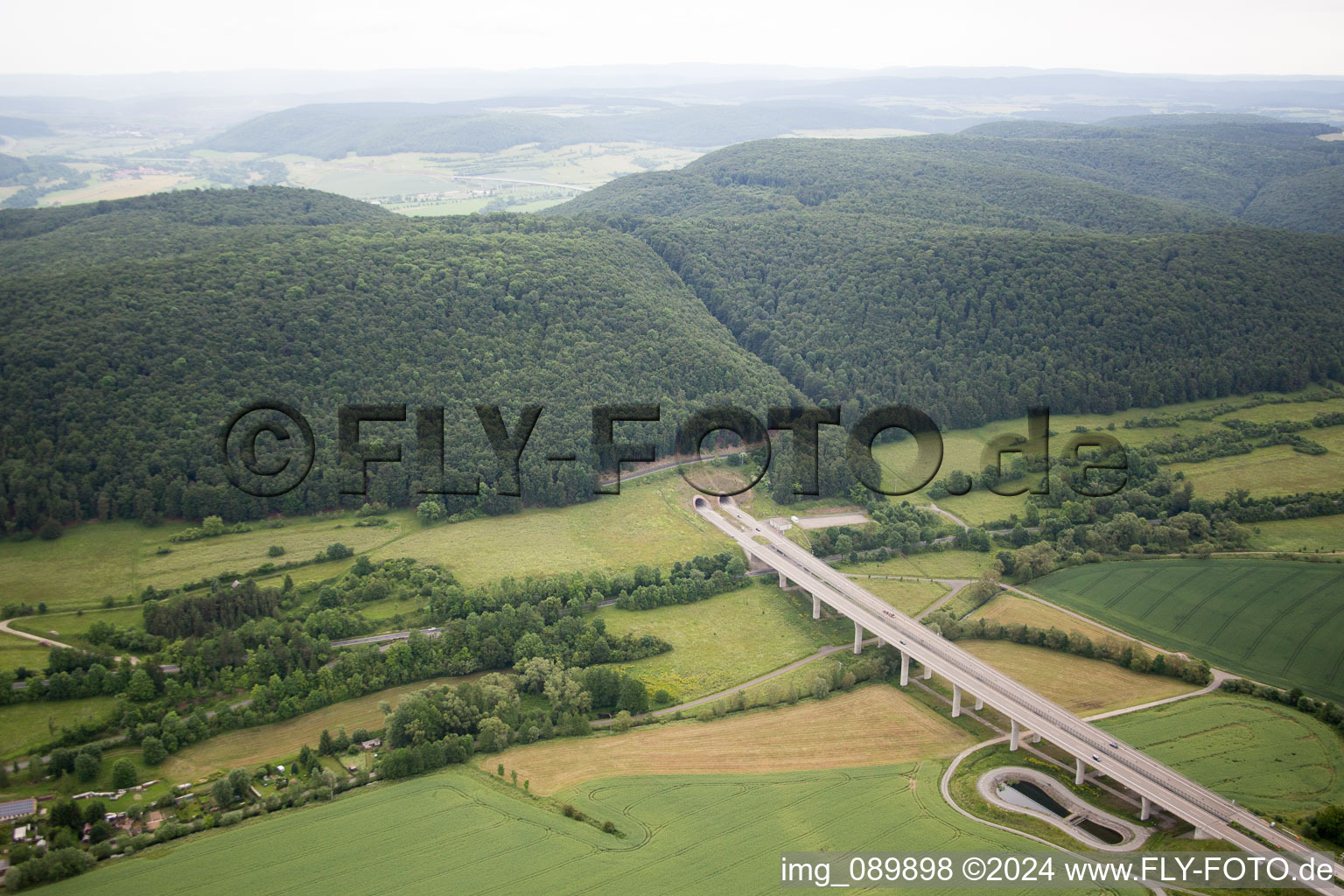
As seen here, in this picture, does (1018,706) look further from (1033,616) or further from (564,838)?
(564,838)

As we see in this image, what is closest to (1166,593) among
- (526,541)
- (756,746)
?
(756,746)

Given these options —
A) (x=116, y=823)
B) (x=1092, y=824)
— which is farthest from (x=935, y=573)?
(x=116, y=823)

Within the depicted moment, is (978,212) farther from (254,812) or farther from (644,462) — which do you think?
(254,812)

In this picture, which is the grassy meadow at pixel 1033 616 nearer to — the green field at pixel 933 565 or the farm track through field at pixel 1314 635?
the green field at pixel 933 565

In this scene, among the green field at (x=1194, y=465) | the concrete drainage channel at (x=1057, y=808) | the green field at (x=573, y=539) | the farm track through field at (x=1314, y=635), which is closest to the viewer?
the concrete drainage channel at (x=1057, y=808)

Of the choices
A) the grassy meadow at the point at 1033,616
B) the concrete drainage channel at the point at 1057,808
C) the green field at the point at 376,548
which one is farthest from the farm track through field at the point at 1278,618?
the green field at the point at 376,548

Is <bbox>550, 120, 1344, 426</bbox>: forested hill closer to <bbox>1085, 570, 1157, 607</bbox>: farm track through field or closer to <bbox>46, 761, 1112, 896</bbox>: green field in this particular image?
<bbox>1085, 570, 1157, 607</bbox>: farm track through field
